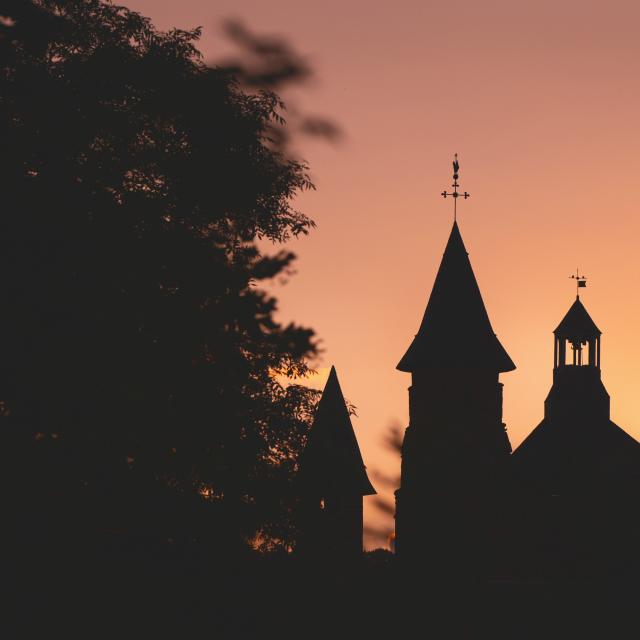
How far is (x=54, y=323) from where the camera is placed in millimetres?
16328

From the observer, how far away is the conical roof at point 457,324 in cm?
5525

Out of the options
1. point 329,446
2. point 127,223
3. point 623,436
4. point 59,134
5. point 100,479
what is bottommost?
point 100,479

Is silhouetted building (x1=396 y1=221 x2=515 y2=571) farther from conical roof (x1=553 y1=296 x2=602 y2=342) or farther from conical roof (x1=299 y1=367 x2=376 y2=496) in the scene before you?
conical roof (x1=553 y1=296 x2=602 y2=342)

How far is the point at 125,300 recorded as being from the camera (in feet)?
56.3

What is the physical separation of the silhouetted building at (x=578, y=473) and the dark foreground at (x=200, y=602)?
49.2ft

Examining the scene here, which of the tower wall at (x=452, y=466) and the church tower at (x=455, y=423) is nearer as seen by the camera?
the tower wall at (x=452, y=466)

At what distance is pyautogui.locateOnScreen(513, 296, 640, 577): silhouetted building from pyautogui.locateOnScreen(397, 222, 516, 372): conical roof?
958 centimetres

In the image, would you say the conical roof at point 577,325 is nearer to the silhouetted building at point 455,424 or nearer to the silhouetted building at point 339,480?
the silhouetted building at point 455,424

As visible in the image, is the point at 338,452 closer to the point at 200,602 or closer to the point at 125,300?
the point at 200,602

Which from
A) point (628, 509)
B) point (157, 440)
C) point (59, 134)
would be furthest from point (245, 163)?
point (628, 509)

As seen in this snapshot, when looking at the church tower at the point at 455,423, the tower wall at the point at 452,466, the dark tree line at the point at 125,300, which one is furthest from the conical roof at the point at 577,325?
the dark tree line at the point at 125,300

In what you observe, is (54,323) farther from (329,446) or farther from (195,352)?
(329,446)

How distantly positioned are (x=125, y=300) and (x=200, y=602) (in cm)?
414

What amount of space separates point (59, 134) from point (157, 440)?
443 cm
